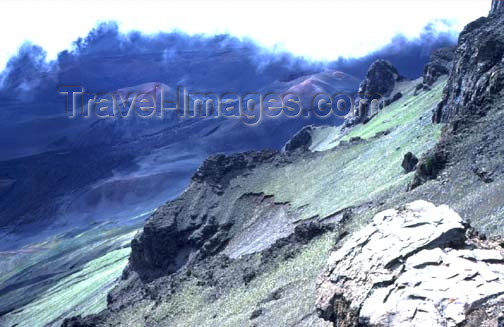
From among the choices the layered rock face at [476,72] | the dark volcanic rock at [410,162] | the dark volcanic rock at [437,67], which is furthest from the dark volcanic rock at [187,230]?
the dark volcanic rock at [437,67]

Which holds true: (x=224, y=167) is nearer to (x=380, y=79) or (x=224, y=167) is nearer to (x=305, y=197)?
(x=305, y=197)

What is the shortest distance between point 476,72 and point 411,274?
30065 millimetres

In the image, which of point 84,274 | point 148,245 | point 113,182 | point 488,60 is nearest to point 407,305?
point 488,60

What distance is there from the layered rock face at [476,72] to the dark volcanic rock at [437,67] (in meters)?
20.4

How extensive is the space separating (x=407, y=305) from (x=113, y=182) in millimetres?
134437

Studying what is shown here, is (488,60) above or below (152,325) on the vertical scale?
above

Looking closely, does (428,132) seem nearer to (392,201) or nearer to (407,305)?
(392,201)

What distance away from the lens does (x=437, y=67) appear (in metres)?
68.8

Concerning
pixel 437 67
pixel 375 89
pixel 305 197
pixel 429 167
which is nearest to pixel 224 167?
pixel 305 197

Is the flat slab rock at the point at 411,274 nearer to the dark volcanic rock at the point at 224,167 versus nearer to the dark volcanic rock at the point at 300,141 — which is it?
the dark volcanic rock at the point at 224,167

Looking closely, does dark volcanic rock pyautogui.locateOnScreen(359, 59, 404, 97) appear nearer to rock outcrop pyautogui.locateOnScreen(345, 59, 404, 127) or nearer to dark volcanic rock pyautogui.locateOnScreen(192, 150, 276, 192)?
rock outcrop pyautogui.locateOnScreen(345, 59, 404, 127)

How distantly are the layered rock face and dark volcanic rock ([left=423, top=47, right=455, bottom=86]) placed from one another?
20.4 m

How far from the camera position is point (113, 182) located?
142m

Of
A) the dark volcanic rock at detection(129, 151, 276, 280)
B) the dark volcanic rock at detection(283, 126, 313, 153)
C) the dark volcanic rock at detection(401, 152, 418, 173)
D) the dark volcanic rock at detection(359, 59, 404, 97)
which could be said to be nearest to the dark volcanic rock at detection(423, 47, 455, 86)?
the dark volcanic rock at detection(359, 59, 404, 97)
